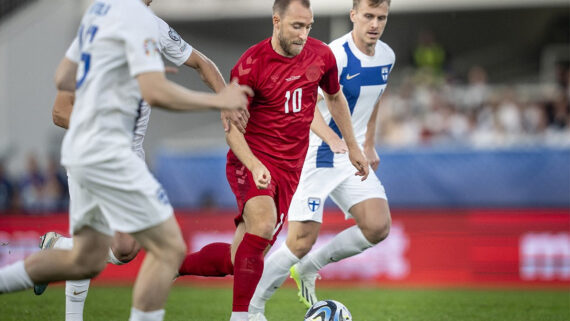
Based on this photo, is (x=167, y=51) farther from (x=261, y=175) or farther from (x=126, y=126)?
(x=126, y=126)

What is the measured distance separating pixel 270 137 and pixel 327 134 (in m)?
0.71

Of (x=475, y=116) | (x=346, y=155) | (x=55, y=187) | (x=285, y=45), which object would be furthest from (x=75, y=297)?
(x=475, y=116)

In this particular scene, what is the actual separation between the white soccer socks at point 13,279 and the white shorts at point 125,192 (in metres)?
0.75

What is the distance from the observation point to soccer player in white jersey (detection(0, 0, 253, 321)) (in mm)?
4691

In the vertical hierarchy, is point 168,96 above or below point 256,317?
above

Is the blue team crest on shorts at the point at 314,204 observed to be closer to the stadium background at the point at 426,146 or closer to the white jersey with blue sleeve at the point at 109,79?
the white jersey with blue sleeve at the point at 109,79

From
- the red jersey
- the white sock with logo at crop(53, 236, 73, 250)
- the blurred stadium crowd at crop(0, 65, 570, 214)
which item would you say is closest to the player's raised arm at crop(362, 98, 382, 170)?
the red jersey

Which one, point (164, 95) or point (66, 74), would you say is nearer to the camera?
point (164, 95)

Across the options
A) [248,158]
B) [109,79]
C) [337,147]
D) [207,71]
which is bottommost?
[248,158]

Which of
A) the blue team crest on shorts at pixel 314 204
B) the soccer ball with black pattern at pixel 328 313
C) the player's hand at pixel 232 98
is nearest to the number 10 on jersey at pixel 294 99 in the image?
the blue team crest on shorts at pixel 314 204

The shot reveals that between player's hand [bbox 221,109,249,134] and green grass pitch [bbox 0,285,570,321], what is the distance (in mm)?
2391

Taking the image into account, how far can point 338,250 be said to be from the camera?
7.61m

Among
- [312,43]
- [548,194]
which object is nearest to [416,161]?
[548,194]

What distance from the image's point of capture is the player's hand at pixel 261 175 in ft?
18.8
